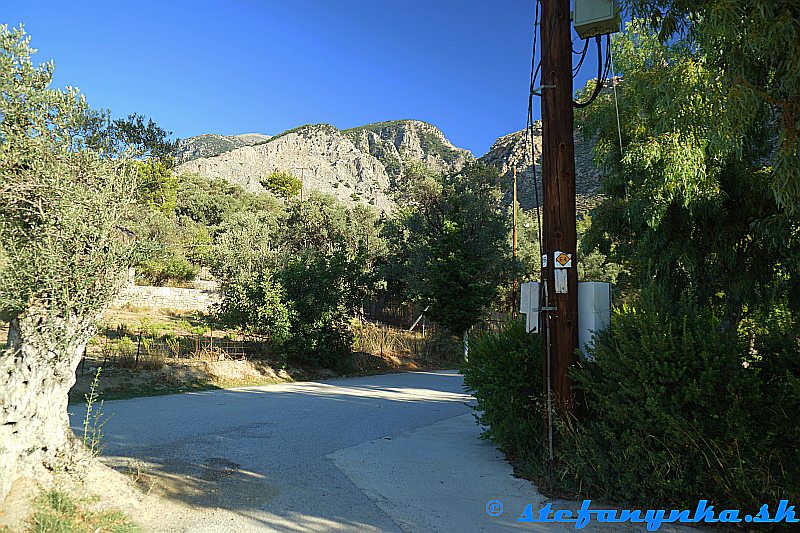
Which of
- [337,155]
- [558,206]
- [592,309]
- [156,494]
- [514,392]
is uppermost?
[337,155]

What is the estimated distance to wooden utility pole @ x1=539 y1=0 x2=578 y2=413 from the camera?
633 cm

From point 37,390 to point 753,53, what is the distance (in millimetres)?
6617

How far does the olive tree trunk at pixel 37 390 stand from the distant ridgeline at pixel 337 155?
258 ft

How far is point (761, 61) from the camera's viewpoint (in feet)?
16.9

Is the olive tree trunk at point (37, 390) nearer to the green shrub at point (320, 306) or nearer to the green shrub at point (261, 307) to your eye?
the green shrub at point (261, 307)

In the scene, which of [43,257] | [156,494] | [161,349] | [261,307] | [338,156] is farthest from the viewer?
[338,156]

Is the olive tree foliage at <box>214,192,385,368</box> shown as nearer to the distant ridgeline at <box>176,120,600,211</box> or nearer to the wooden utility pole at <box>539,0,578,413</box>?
the wooden utility pole at <box>539,0,578,413</box>

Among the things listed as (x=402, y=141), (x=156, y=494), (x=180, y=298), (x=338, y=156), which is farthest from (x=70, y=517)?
(x=402, y=141)

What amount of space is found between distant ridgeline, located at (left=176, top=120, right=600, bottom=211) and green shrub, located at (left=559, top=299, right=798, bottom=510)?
3042 inches

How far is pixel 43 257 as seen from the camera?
186 inches

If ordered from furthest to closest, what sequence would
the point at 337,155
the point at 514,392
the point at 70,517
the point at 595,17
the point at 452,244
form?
the point at 337,155 < the point at 452,244 < the point at 514,392 < the point at 595,17 < the point at 70,517

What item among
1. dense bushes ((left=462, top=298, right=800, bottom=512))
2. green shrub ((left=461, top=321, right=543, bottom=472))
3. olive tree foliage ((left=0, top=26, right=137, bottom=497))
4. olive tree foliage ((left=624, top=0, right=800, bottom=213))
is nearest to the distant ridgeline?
green shrub ((left=461, top=321, right=543, bottom=472))

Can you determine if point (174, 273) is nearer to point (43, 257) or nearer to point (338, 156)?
point (43, 257)

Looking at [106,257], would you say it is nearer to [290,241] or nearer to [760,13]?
[760,13]
